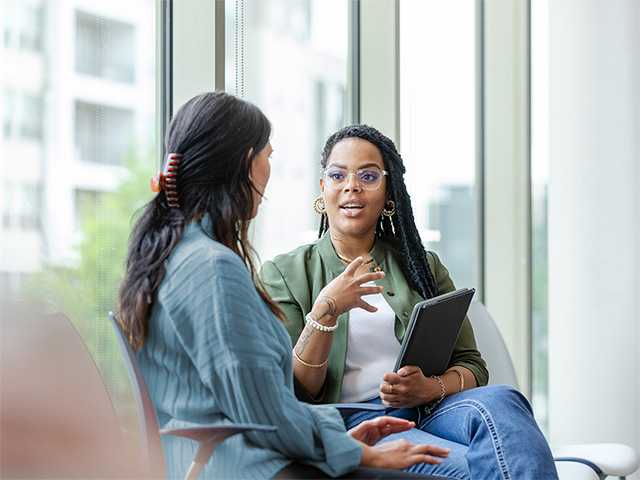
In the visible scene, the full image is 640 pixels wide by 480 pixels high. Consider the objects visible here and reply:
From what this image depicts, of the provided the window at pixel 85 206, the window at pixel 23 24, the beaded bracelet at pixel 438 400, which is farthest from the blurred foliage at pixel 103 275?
the beaded bracelet at pixel 438 400

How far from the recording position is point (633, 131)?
363 cm

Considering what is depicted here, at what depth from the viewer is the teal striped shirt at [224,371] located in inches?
55.4

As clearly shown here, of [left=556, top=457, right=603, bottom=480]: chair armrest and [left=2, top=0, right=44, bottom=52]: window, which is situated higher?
[left=2, top=0, right=44, bottom=52]: window

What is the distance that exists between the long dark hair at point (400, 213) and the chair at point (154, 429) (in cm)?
111

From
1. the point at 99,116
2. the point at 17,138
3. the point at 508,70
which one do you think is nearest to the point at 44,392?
the point at 17,138

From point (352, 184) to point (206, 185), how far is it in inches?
34.6

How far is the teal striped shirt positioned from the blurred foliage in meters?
0.63

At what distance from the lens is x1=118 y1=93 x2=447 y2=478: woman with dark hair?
1.42 meters

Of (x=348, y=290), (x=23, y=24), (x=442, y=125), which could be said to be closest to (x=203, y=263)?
(x=348, y=290)

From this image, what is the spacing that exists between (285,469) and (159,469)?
7.9 inches

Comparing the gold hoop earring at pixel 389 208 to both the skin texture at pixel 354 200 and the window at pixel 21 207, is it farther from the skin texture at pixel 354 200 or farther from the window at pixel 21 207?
the window at pixel 21 207

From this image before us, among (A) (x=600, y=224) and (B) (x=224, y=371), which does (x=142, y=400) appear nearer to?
(B) (x=224, y=371)

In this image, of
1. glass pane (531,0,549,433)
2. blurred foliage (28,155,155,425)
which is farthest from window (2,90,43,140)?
glass pane (531,0,549,433)

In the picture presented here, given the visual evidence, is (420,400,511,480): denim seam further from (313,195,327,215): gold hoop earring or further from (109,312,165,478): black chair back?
(109,312,165,478): black chair back
